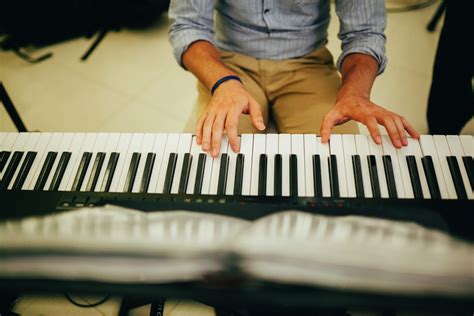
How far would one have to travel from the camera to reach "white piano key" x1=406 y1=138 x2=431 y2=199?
0.75 metres

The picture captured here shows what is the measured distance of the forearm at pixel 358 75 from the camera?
0.98m

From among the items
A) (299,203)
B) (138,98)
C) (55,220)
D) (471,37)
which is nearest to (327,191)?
(299,203)

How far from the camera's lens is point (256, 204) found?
740mm

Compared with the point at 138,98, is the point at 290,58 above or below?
above

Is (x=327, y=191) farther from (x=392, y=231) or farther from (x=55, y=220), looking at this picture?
(x=55, y=220)

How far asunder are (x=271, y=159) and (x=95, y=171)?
44 centimetres

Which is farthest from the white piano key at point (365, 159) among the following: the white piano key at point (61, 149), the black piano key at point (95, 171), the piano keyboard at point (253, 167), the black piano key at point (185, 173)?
the white piano key at point (61, 149)

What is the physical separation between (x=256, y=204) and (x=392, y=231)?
0.29 meters

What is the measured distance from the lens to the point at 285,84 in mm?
1270

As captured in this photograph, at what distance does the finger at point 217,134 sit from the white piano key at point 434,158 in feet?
1.66

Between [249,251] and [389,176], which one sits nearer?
[249,251]

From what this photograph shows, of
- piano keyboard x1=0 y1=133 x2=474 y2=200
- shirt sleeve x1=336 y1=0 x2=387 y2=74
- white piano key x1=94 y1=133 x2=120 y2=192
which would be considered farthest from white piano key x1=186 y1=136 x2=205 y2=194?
shirt sleeve x1=336 y1=0 x2=387 y2=74

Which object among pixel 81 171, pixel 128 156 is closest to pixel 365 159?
pixel 128 156

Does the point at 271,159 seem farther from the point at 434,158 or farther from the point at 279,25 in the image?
the point at 279,25
